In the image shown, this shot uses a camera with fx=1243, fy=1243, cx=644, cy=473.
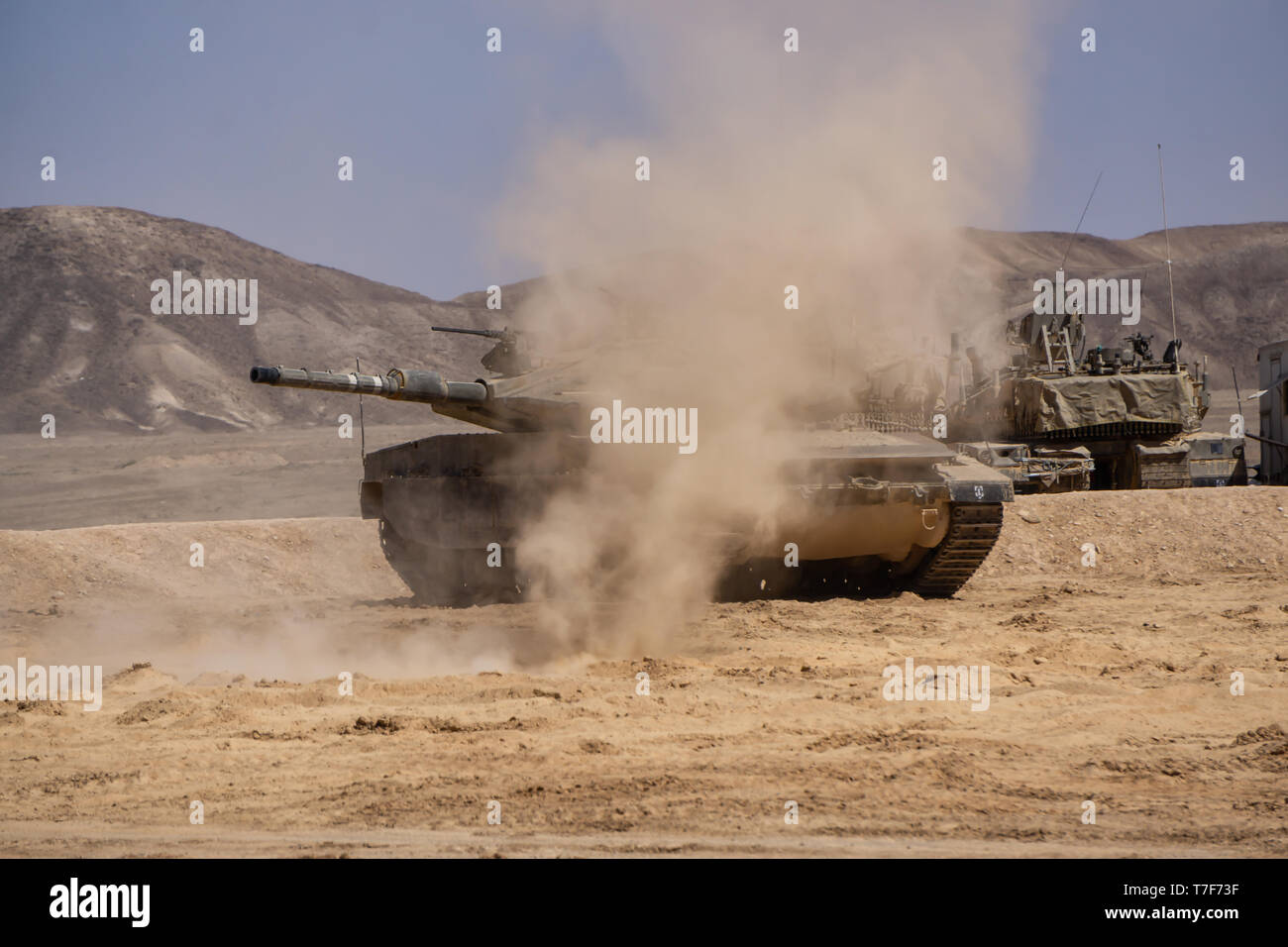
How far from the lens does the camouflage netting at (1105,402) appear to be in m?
19.5

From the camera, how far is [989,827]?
454cm

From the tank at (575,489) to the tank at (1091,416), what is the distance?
8030 mm

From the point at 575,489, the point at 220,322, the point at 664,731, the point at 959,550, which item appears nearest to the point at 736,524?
the point at 575,489

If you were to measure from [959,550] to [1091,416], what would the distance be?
31.7 feet

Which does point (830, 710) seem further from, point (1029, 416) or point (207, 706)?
point (1029, 416)

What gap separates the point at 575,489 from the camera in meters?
9.88

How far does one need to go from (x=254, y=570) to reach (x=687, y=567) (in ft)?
21.9

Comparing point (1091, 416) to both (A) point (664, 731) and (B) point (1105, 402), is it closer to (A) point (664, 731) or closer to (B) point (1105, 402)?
(B) point (1105, 402)

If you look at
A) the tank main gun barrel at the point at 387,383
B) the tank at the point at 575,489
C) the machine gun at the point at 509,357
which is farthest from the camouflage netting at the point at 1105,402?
the tank main gun barrel at the point at 387,383

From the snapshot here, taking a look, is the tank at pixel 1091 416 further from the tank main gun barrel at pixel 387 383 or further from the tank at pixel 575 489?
the tank main gun barrel at pixel 387 383

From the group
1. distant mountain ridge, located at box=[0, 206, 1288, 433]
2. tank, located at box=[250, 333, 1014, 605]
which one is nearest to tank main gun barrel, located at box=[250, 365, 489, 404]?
tank, located at box=[250, 333, 1014, 605]

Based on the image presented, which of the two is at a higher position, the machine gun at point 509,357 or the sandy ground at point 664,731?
the machine gun at point 509,357

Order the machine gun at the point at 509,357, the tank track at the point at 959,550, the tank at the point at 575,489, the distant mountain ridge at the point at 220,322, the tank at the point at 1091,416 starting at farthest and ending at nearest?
the distant mountain ridge at the point at 220,322 < the tank at the point at 1091,416 < the machine gun at the point at 509,357 < the tank track at the point at 959,550 < the tank at the point at 575,489

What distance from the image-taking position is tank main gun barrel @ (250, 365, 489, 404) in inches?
336
